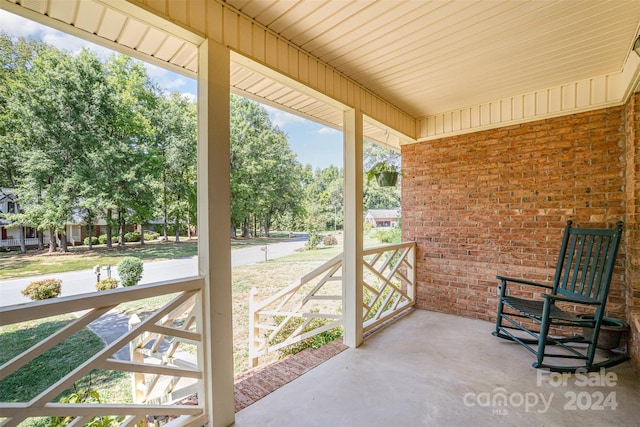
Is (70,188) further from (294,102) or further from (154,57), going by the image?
(294,102)

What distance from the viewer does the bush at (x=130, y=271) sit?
1.62 metres

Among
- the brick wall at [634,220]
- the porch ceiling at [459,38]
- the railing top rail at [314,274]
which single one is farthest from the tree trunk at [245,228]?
the brick wall at [634,220]

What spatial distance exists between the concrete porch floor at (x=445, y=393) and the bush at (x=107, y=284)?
45.5 inches

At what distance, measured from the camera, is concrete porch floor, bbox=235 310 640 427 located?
176 centimetres

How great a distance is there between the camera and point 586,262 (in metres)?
2.51

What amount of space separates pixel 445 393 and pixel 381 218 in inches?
207

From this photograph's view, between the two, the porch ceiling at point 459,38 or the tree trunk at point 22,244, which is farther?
the porch ceiling at point 459,38

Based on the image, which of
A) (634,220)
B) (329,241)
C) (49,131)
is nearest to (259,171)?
(329,241)

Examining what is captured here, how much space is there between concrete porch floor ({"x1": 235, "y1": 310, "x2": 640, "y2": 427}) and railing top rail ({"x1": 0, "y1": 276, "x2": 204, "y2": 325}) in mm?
992

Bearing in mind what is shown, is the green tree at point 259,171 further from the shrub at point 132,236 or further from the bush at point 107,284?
the bush at point 107,284

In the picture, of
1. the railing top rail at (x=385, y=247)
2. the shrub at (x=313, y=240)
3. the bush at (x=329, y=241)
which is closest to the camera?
the railing top rail at (x=385, y=247)

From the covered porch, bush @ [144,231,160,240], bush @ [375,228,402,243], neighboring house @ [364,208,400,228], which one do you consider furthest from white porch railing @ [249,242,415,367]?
neighboring house @ [364,208,400,228]

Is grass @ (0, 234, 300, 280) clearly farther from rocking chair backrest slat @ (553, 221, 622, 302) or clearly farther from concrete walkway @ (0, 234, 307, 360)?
rocking chair backrest slat @ (553, 221, 622, 302)

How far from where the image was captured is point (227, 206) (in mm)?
1700
